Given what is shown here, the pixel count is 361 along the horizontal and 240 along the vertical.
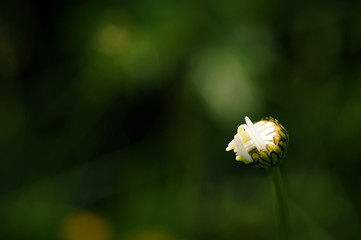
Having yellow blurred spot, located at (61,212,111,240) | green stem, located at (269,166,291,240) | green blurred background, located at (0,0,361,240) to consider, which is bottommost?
green stem, located at (269,166,291,240)

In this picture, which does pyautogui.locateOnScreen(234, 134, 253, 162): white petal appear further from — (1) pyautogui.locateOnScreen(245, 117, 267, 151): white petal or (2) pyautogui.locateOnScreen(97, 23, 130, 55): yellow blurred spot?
(2) pyautogui.locateOnScreen(97, 23, 130, 55): yellow blurred spot

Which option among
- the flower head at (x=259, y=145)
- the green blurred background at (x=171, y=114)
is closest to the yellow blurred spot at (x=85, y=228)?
the green blurred background at (x=171, y=114)

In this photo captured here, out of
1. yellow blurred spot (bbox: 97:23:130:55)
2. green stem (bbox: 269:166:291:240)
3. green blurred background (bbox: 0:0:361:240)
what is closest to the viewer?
green stem (bbox: 269:166:291:240)

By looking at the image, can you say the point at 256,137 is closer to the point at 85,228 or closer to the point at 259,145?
the point at 259,145

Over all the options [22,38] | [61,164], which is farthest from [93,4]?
[61,164]

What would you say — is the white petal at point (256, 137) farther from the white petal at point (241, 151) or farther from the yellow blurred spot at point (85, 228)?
the yellow blurred spot at point (85, 228)

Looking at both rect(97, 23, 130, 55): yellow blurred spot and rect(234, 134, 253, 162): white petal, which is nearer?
rect(234, 134, 253, 162): white petal

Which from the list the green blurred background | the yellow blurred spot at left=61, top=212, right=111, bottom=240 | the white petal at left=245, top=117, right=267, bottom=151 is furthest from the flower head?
the yellow blurred spot at left=61, top=212, right=111, bottom=240
